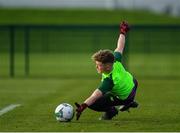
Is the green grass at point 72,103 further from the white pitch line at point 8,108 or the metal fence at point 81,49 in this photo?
the metal fence at point 81,49

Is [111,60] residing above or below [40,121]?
above

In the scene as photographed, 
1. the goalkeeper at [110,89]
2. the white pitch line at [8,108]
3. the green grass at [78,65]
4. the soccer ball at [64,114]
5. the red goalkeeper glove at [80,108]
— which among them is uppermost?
the goalkeeper at [110,89]

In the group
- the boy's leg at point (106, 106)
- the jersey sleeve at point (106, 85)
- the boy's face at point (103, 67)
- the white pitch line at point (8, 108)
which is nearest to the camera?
the boy's face at point (103, 67)

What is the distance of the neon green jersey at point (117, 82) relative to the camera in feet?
40.9

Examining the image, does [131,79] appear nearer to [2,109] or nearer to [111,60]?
[111,60]

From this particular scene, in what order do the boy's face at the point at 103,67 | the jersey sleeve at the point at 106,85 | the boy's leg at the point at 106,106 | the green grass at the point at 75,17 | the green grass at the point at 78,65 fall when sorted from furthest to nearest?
→ 1. the green grass at the point at 75,17
2. the green grass at the point at 78,65
3. the boy's leg at the point at 106,106
4. the jersey sleeve at the point at 106,85
5. the boy's face at the point at 103,67

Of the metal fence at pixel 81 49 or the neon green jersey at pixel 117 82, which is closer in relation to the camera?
the neon green jersey at pixel 117 82

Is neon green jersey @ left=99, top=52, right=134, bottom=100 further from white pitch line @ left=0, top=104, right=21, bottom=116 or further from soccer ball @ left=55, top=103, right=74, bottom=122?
white pitch line @ left=0, top=104, right=21, bottom=116

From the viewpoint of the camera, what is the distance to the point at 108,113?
1283 centimetres

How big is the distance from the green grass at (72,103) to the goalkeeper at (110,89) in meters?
0.23

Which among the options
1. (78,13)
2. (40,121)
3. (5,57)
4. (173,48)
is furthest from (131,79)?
(78,13)

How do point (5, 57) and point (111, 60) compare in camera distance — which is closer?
point (111, 60)

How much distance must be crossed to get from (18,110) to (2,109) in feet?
1.27

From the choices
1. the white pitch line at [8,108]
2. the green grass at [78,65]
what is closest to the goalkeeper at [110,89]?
the white pitch line at [8,108]
